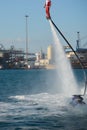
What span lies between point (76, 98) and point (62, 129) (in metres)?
12.4

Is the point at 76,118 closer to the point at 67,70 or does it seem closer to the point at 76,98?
the point at 76,98

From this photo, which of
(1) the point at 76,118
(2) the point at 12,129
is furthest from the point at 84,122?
(2) the point at 12,129

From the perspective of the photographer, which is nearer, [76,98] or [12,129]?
[12,129]

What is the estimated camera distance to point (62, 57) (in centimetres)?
5284

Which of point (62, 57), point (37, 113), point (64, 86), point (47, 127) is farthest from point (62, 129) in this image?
point (64, 86)

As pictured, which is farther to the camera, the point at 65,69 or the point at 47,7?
the point at 65,69

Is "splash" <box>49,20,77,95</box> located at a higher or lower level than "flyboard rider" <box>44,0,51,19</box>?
lower

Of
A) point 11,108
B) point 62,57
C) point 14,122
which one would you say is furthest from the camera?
point 62,57

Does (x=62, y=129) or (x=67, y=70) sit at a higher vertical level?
(x=67, y=70)

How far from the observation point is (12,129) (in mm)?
30812

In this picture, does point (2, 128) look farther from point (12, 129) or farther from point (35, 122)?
point (35, 122)

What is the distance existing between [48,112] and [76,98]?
5.47 meters

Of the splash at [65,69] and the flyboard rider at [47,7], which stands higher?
the flyboard rider at [47,7]

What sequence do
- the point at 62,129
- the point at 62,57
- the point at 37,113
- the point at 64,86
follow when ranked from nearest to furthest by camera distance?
the point at 62,129 < the point at 37,113 < the point at 62,57 < the point at 64,86
